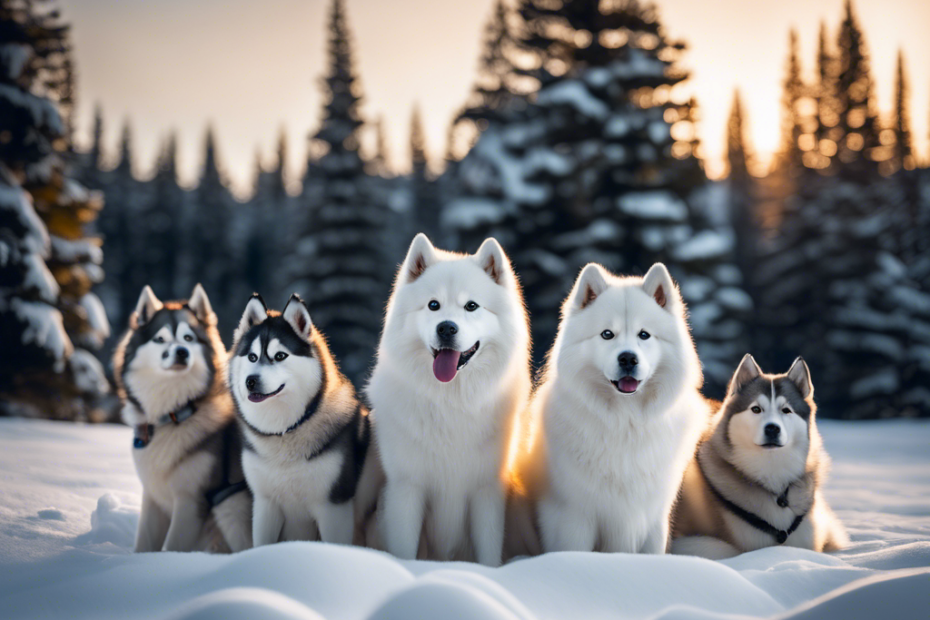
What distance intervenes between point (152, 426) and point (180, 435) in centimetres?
20

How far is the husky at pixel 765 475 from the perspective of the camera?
3715mm

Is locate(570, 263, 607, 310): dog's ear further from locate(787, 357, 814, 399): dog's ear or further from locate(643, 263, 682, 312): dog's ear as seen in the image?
locate(787, 357, 814, 399): dog's ear

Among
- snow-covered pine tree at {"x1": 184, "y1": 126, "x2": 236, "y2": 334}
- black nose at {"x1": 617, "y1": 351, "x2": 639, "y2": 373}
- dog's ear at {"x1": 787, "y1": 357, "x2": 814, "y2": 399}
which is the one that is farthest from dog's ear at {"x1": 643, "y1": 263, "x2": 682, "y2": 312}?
snow-covered pine tree at {"x1": 184, "y1": 126, "x2": 236, "y2": 334}

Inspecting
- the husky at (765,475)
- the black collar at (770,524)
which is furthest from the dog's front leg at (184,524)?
the black collar at (770,524)

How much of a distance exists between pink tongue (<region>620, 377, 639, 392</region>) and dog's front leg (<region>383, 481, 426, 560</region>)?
125 cm

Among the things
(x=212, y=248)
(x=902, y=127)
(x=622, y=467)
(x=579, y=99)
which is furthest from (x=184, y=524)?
(x=212, y=248)

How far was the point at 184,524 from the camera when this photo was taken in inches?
140

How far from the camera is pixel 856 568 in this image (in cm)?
306

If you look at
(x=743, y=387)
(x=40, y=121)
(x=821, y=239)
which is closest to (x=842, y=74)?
(x=821, y=239)

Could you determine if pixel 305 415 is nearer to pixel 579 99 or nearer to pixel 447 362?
pixel 447 362

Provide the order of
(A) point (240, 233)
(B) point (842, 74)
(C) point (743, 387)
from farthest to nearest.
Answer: (A) point (240, 233) → (B) point (842, 74) → (C) point (743, 387)

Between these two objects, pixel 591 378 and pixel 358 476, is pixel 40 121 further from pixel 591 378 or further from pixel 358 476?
pixel 591 378

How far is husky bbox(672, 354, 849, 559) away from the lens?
146 inches

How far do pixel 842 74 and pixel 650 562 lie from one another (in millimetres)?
21901
